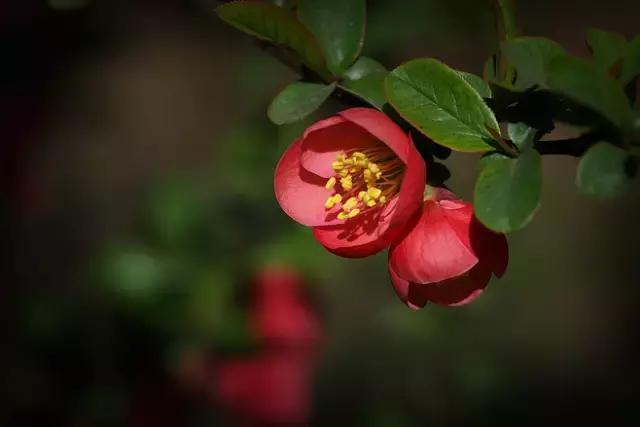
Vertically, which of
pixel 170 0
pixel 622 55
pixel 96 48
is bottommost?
pixel 170 0

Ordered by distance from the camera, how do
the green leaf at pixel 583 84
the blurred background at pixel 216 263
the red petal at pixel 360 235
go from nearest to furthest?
the green leaf at pixel 583 84 < the red petal at pixel 360 235 < the blurred background at pixel 216 263

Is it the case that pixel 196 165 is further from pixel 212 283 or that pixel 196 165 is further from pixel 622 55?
pixel 622 55

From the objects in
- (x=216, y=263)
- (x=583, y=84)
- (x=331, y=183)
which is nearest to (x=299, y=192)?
(x=331, y=183)

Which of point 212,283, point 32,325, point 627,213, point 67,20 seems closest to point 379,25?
point 212,283

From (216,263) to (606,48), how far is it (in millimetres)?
955

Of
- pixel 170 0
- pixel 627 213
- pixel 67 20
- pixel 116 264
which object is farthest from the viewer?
pixel 170 0

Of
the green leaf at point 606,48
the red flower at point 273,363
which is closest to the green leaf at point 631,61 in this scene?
the green leaf at point 606,48

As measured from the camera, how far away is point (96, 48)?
1.63m

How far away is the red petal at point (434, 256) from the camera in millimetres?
547

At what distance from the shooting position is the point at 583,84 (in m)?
0.47

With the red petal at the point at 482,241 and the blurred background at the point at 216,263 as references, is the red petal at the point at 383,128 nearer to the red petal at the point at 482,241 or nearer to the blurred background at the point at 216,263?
the red petal at the point at 482,241

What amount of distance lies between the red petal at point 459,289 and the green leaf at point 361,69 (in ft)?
0.52

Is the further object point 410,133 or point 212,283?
point 212,283

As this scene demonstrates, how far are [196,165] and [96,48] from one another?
95cm
